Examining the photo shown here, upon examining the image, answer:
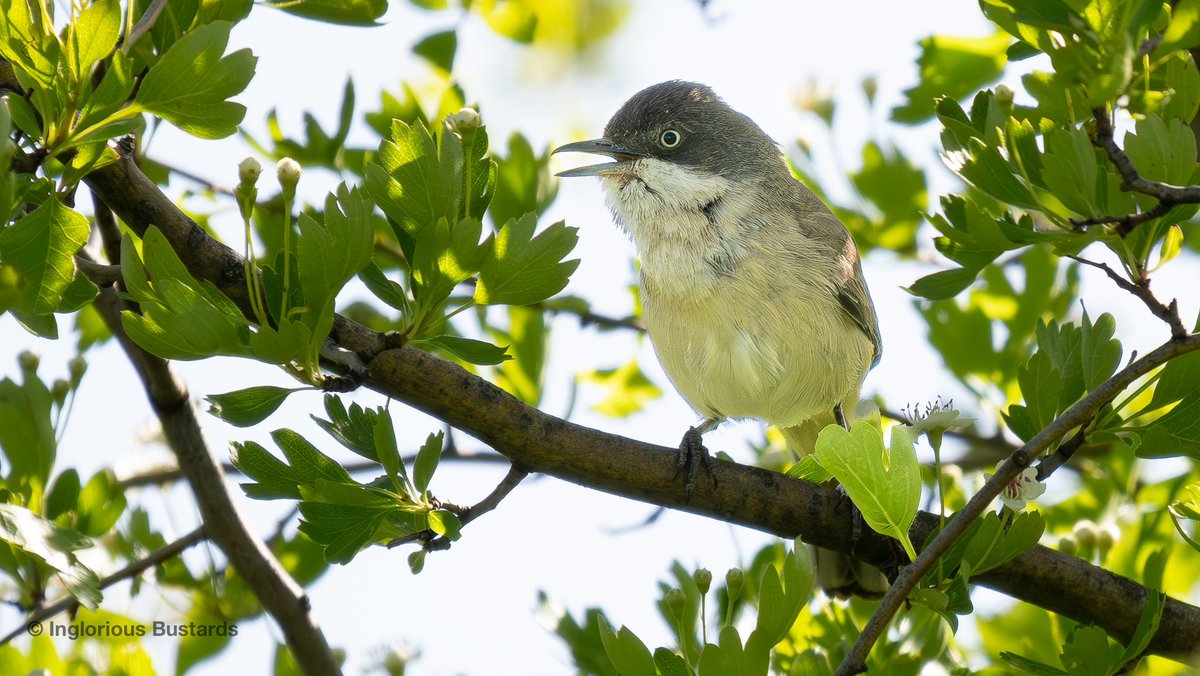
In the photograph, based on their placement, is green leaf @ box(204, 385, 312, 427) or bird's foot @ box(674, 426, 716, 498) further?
bird's foot @ box(674, 426, 716, 498)

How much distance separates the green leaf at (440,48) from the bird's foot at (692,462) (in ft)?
4.65

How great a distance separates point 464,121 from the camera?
2.04 meters

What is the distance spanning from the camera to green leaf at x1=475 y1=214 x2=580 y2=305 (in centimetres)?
205

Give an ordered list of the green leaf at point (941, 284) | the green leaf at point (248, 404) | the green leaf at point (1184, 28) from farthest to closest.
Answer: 1. the green leaf at point (941, 284)
2. the green leaf at point (248, 404)
3. the green leaf at point (1184, 28)

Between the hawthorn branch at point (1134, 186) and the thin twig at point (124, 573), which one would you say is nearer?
the hawthorn branch at point (1134, 186)

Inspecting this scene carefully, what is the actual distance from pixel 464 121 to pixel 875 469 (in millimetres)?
938

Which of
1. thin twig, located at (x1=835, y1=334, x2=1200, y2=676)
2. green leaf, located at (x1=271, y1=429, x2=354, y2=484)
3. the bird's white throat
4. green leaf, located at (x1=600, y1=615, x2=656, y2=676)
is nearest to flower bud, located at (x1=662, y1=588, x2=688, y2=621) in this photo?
green leaf, located at (x1=600, y1=615, x2=656, y2=676)

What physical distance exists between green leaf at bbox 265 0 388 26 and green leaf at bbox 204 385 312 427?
846mm

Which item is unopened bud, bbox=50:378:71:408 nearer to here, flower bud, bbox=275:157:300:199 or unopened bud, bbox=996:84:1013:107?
A: flower bud, bbox=275:157:300:199

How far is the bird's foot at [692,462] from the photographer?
2668 mm

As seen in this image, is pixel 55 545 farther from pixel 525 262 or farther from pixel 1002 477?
pixel 1002 477

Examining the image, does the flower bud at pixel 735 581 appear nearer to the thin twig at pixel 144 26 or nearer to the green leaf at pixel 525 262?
the green leaf at pixel 525 262

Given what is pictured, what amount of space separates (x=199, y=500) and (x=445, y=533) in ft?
4.36

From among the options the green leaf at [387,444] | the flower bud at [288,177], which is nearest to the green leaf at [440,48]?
the flower bud at [288,177]
